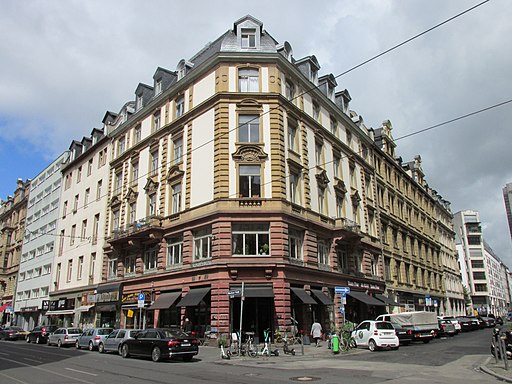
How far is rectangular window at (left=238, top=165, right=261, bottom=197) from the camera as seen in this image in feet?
88.7

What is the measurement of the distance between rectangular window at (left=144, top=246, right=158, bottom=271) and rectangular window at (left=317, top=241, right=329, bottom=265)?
38.7 ft

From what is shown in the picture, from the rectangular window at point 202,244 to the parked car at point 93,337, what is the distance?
7014mm

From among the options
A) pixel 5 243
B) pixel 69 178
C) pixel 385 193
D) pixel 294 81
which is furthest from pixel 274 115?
pixel 5 243

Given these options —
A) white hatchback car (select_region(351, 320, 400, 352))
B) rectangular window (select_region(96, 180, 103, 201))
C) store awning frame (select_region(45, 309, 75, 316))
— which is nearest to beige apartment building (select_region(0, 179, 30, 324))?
store awning frame (select_region(45, 309, 75, 316))

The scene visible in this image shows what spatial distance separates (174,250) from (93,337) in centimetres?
732

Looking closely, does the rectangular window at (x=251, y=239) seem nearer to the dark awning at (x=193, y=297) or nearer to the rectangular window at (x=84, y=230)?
the dark awning at (x=193, y=297)

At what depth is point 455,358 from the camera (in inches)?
716

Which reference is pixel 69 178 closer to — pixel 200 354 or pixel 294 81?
pixel 294 81

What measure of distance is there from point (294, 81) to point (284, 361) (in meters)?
20.2

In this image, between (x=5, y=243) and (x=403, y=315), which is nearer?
(x=403, y=315)

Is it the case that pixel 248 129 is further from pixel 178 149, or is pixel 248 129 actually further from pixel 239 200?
pixel 178 149

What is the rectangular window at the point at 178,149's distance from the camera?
31.5 m

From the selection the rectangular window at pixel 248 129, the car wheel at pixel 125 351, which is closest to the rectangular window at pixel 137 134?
the rectangular window at pixel 248 129

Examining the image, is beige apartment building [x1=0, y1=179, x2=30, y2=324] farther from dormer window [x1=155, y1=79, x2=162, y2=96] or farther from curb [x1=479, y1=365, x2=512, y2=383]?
curb [x1=479, y1=365, x2=512, y2=383]
